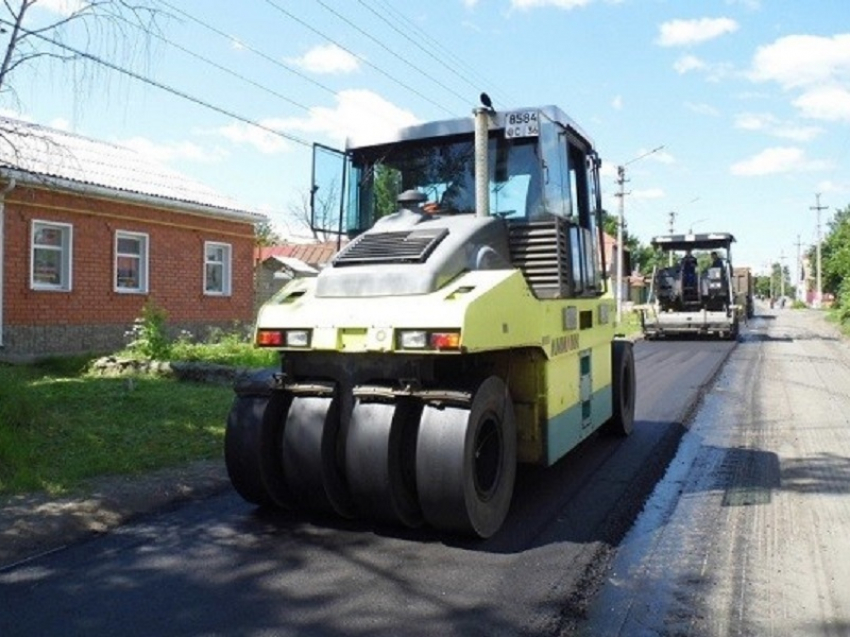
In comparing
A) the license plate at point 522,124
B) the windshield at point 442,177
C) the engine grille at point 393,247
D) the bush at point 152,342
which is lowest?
the bush at point 152,342

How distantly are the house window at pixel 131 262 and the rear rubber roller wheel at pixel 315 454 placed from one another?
11834 millimetres

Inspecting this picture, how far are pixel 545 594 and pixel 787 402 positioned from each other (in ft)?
27.5

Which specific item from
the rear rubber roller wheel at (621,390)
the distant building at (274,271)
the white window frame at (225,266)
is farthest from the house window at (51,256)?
the rear rubber roller wheel at (621,390)

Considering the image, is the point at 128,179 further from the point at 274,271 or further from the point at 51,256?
the point at 274,271

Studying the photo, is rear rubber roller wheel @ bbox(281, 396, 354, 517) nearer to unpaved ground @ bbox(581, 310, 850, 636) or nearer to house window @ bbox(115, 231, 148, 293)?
unpaved ground @ bbox(581, 310, 850, 636)

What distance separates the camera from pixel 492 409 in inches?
194

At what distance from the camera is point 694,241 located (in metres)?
24.7

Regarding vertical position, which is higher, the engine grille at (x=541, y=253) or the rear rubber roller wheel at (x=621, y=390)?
the engine grille at (x=541, y=253)

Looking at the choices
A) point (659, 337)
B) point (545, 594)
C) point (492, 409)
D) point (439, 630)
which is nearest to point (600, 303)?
point (492, 409)

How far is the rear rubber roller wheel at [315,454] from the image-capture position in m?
4.92

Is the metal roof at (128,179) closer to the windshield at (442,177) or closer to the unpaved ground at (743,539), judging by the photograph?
the windshield at (442,177)

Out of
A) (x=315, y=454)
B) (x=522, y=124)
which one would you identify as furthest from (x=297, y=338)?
(x=522, y=124)

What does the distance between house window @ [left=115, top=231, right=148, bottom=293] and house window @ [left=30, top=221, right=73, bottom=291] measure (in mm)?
1115

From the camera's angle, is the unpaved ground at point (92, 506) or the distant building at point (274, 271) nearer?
the unpaved ground at point (92, 506)
